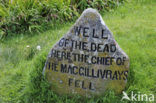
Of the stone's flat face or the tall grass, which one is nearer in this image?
the stone's flat face

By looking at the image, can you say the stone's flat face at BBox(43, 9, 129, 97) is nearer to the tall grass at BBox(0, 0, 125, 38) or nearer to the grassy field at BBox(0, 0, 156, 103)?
the grassy field at BBox(0, 0, 156, 103)

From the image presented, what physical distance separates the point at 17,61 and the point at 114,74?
6.44 feet

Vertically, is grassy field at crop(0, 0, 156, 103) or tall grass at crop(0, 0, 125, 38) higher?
tall grass at crop(0, 0, 125, 38)

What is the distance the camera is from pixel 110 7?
6.39 m

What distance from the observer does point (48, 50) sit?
3.87 m

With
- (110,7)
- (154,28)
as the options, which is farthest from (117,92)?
(110,7)

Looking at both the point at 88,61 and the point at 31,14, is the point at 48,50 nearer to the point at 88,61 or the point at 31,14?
the point at 88,61

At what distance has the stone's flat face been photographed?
9.25 feet

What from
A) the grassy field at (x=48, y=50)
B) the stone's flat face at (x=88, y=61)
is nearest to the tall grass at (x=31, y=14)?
the grassy field at (x=48, y=50)

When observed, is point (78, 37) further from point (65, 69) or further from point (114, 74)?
point (114, 74)

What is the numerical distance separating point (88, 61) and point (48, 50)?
1.16 m

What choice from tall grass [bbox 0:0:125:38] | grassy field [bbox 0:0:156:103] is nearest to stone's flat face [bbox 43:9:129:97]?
grassy field [bbox 0:0:156:103]

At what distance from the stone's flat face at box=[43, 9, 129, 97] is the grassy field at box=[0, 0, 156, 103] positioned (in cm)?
14

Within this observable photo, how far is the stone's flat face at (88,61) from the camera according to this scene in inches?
111
